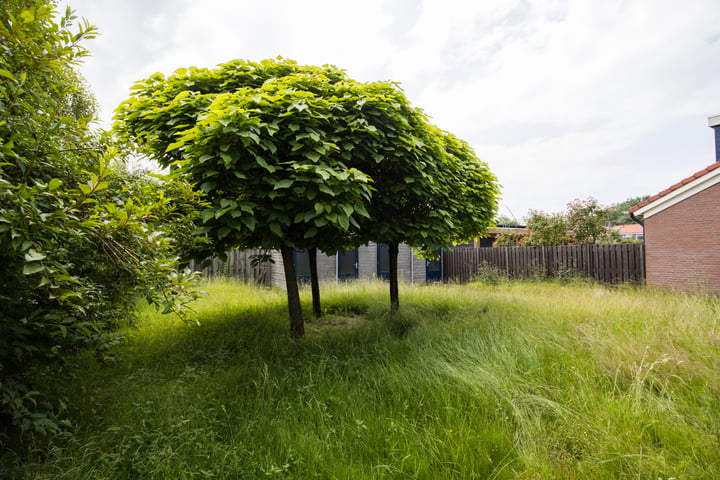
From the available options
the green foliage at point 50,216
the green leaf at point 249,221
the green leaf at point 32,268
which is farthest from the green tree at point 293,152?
the green leaf at point 32,268

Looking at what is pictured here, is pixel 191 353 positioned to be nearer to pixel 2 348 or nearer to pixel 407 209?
pixel 2 348

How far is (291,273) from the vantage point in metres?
5.05

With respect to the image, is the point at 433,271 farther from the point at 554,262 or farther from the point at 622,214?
the point at 622,214

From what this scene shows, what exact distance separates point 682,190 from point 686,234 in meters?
1.34

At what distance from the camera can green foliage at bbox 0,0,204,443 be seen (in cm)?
140

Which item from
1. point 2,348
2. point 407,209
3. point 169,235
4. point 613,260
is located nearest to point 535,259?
point 613,260

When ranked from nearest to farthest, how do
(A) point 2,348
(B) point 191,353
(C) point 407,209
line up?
(A) point 2,348 → (B) point 191,353 → (C) point 407,209

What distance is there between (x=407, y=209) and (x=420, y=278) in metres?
10.1

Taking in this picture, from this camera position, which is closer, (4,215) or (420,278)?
(4,215)

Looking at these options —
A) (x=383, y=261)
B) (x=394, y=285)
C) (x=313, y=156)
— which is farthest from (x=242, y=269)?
→ (x=313, y=156)

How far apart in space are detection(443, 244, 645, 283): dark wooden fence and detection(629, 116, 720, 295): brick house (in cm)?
52

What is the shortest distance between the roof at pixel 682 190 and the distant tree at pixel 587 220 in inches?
183

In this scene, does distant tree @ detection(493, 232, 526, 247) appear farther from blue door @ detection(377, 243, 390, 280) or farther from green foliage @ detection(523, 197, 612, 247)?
blue door @ detection(377, 243, 390, 280)

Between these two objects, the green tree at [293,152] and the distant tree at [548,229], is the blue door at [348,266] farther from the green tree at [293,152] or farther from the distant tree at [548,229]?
the distant tree at [548,229]
